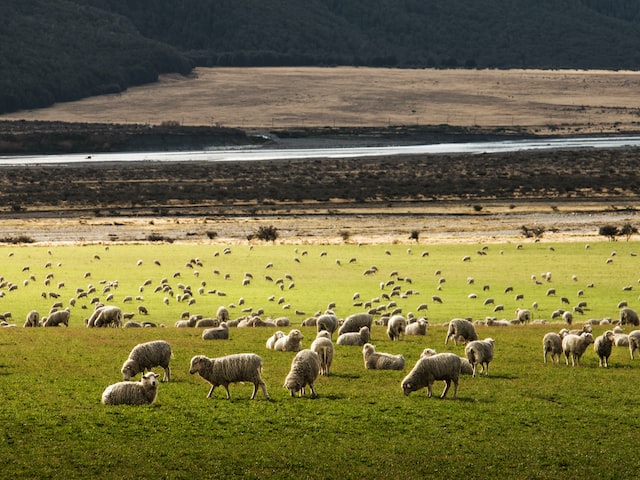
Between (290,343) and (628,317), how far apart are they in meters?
8.90

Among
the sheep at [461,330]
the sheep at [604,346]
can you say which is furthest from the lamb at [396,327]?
the sheep at [604,346]

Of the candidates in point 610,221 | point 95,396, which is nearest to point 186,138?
point 610,221

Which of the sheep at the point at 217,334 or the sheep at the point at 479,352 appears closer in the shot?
the sheep at the point at 479,352

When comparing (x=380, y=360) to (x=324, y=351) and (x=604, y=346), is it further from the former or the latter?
(x=604, y=346)

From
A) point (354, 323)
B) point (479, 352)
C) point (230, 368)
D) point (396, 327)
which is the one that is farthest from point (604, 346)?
point (230, 368)

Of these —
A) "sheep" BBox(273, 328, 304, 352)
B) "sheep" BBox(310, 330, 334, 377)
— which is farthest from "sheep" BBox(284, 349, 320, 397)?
"sheep" BBox(273, 328, 304, 352)

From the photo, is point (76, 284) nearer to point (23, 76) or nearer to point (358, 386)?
point (358, 386)

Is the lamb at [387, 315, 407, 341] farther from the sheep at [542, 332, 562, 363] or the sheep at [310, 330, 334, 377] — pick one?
the sheep at [310, 330, 334, 377]

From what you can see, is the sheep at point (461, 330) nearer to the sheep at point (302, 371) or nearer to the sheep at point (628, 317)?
the sheep at point (302, 371)

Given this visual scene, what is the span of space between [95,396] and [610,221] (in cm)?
4275

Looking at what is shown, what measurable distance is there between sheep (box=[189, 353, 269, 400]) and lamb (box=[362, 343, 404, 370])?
3340 mm

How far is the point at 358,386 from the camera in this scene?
1941 centimetres

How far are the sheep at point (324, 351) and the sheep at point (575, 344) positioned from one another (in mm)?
4538

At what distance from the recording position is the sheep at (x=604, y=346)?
829 inches
